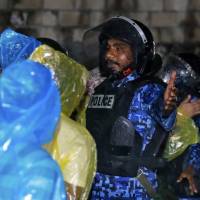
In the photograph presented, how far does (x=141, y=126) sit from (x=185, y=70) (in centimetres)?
75

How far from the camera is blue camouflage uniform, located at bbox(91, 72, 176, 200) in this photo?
7.72ft

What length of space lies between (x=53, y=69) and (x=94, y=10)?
145 inches

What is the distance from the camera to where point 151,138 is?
2385mm

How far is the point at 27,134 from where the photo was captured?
1.29m

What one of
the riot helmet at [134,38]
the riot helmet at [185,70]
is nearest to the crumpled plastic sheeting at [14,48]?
the riot helmet at [134,38]

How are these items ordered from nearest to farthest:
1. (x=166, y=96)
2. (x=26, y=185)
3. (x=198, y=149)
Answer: (x=26, y=185)
(x=166, y=96)
(x=198, y=149)

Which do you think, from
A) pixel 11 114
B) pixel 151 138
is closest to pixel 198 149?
pixel 151 138

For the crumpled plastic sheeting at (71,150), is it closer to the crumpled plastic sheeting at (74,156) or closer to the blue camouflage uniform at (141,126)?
the crumpled plastic sheeting at (74,156)

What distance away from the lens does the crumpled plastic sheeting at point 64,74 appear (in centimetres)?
204

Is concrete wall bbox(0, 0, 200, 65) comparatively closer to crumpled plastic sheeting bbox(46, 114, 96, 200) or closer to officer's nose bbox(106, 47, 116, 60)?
officer's nose bbox(106, 47, 116, 60)

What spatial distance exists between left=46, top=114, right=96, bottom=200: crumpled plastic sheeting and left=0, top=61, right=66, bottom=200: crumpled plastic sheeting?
33cm

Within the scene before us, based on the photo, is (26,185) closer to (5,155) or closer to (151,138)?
A: (5,155)

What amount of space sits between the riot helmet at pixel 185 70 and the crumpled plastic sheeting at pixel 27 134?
1.61 m

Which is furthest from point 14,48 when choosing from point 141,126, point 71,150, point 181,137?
point 181,137
